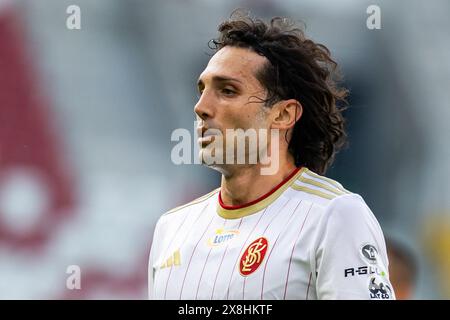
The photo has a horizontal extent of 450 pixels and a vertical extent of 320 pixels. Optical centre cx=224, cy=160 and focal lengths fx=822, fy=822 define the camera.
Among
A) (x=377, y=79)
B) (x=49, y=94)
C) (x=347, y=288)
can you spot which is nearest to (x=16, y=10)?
(x=49, y=94)

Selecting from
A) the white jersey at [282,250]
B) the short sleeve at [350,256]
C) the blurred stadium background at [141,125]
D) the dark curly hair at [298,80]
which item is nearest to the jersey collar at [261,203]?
the white jersey at [282,250]

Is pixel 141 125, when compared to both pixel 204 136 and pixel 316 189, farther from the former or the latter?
pixel 316 189

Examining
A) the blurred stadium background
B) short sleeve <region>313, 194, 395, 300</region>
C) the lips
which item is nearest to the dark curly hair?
the lips

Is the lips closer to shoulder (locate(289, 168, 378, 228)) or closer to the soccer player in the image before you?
the soccer player

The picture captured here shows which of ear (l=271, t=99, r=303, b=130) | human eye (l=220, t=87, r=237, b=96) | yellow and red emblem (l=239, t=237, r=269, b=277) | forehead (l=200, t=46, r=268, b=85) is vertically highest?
forehead (l=200, t=46, r=268, b=85)

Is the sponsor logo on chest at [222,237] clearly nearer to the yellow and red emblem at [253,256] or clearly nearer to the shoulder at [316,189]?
the yellow and red emblem at [253,256]

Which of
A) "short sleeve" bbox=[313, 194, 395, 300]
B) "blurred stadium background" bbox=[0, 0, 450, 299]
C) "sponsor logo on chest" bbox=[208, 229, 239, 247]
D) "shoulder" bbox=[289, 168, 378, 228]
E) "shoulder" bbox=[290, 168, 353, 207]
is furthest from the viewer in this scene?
"blurred stadium background" bbox=[0, 0, 450, 299]

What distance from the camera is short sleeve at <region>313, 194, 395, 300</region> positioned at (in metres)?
2.44

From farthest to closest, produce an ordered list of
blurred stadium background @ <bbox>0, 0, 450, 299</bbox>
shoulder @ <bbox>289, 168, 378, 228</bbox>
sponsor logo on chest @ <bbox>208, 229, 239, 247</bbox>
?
1. blurred stadium background @ <bbox>0, 0, 450, 299</bbox>
2. sponsor logo on chest @ <bbox>208, 229, 239, 247</bbox>
3. shoulder @ <bbox>289, 168, 378, 228</bbox>

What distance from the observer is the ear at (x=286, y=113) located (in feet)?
9.70

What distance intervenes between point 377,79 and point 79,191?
222 cm

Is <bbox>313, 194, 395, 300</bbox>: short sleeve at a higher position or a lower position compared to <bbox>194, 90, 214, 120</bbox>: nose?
lower

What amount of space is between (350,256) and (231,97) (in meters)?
0.74

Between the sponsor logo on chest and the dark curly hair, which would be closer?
the sponsor logo on chest
